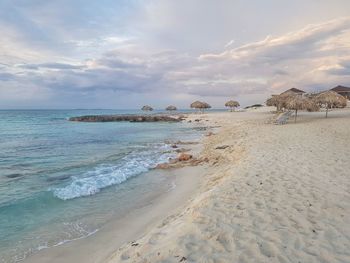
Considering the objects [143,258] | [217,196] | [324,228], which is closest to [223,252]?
[143,258]

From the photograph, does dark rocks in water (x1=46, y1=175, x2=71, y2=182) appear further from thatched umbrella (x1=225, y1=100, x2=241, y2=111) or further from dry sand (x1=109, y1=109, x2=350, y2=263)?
thatched umbrella (x1=225, y1=100, x2=241, y2=111)

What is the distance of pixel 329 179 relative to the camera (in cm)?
732

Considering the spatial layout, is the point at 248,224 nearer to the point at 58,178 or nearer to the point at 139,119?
the point at 58,178

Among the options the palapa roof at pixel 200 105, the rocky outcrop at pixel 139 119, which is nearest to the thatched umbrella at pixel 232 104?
the palapa roof at pixel 200 105

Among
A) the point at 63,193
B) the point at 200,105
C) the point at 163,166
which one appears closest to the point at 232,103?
the point at 200,105

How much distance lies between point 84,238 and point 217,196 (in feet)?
9.52

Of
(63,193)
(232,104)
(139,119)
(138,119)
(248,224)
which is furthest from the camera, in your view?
(232,104)

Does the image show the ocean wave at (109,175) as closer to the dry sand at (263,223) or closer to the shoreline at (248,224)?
the shoreline at (248,224)

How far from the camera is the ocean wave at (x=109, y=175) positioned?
8.89m

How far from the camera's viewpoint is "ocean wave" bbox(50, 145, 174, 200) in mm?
8891

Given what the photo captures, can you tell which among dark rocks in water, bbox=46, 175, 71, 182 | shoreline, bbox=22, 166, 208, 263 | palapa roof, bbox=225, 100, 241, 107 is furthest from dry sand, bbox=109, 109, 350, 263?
palapa roof, bbox=225, 100, 241, 107

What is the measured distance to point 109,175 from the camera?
11.0 m

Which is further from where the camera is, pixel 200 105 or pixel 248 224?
pixel 200 105

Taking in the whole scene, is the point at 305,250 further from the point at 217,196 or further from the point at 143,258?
the point at 217,196
